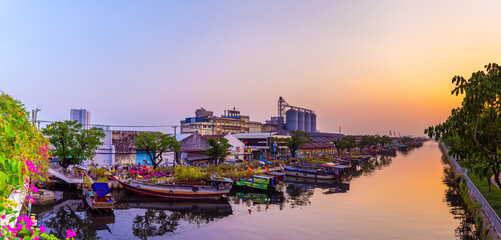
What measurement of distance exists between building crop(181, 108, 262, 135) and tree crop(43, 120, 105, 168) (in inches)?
3722

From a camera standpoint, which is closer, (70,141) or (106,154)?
(70,141)

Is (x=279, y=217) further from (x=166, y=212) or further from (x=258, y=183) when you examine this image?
(x=258, y=183)

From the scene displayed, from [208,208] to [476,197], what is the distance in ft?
89.8

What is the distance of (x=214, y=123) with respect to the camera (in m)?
144

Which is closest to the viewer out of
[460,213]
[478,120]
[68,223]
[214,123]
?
[478,120]

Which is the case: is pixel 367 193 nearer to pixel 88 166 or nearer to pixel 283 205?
pixel 283 205

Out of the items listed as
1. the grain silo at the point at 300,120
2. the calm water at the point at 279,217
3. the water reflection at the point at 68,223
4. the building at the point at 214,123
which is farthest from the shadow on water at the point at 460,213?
the grain silo at the point at 300,120

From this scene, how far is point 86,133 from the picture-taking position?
Answer: 44.6 metres

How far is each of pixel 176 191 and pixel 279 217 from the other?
14197 millimetres

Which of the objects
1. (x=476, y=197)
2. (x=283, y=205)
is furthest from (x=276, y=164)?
(x=476, y=197)

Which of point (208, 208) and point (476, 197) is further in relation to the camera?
point (208, 208)

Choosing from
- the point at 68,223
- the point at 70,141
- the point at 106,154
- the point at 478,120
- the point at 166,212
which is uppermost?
the point at 478,120

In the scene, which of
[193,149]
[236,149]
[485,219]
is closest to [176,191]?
[193,149]

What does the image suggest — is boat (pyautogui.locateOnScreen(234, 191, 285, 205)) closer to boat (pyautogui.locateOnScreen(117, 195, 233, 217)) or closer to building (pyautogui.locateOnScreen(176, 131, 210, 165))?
boat (pyautogui.locateOnScreen(117, 195, 233, 217))
